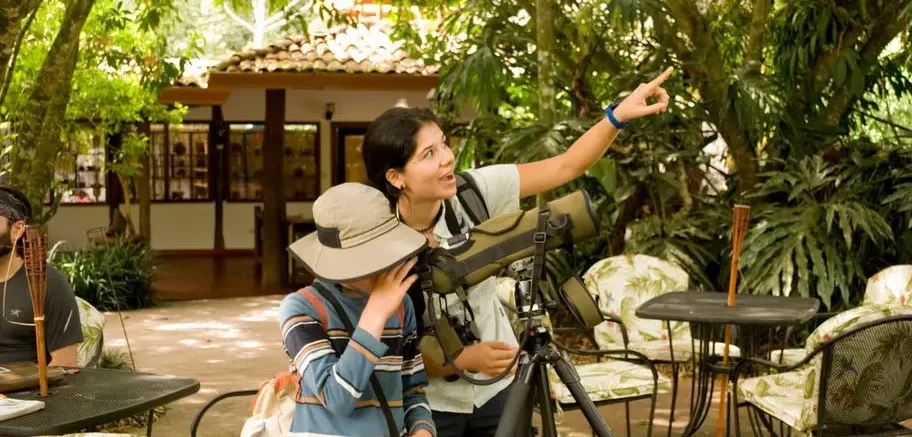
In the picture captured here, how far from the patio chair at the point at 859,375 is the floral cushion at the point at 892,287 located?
4.61 ft

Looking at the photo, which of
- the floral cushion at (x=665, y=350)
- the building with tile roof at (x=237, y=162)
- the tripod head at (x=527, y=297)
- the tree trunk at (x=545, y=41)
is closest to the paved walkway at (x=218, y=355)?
the floral cushion at (x=665, y=350)

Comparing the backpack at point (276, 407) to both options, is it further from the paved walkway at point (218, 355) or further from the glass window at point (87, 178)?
the glass window at point (87, 178)

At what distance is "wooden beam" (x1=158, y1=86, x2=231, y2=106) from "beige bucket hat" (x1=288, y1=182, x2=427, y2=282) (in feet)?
47.6

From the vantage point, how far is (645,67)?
860cm

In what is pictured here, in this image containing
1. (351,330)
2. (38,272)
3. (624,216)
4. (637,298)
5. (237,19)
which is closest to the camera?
(351,330)

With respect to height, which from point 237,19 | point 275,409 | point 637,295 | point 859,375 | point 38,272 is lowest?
point 859,375

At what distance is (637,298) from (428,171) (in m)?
3.94

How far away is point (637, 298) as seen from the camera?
6363mm

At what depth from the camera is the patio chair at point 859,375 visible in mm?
4355

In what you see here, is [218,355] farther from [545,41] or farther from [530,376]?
[530,376]

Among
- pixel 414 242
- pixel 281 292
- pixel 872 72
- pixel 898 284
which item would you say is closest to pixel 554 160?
pixel 414 242

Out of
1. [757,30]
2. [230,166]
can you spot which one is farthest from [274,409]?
[230,166]

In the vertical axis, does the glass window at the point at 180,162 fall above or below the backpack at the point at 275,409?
above

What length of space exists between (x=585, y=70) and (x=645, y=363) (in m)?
3.51
